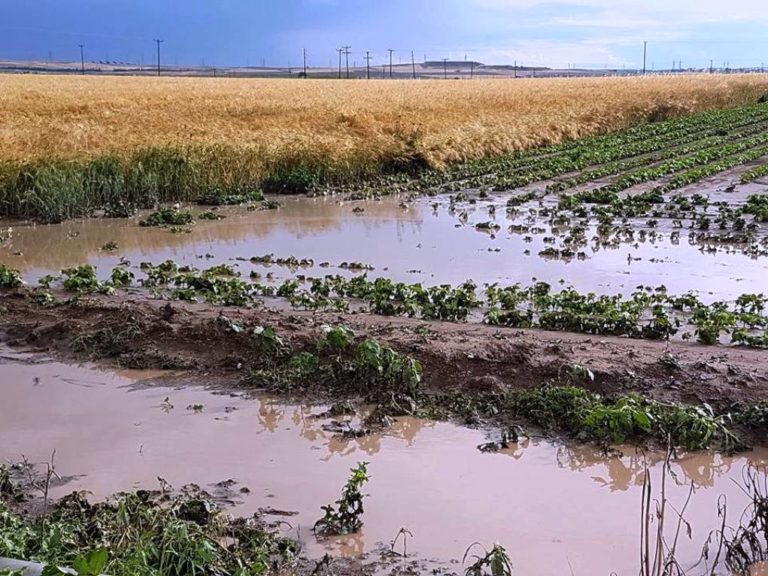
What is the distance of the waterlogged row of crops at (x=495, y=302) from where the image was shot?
30.2 ft

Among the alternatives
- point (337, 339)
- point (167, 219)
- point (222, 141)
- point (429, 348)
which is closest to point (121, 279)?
point (337, 339)

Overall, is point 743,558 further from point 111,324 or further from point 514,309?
point 111,324

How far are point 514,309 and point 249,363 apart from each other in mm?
3155

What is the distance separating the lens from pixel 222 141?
854 inches

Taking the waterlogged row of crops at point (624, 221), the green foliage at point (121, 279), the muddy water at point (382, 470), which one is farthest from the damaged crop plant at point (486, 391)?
the waterlogged row of crops at point (624, 221)

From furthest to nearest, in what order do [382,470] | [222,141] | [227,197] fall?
[222,141] → [227,197] → [382,470]

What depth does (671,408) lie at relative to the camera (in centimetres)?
700

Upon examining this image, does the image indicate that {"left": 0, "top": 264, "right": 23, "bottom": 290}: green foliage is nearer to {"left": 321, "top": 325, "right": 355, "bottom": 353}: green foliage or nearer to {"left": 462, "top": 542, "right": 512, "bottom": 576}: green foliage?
{"left": 321, "top": 325, "right": 355, "bottom": 353}: green foliage

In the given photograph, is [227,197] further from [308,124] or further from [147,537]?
[147,537]

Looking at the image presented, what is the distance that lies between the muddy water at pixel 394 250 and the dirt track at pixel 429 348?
293cm

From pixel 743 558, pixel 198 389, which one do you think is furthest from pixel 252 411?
pixel 743 558

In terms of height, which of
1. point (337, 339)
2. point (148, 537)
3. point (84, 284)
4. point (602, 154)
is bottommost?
point (148, 537)

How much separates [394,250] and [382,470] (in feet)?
27.2

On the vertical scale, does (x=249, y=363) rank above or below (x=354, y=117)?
below
